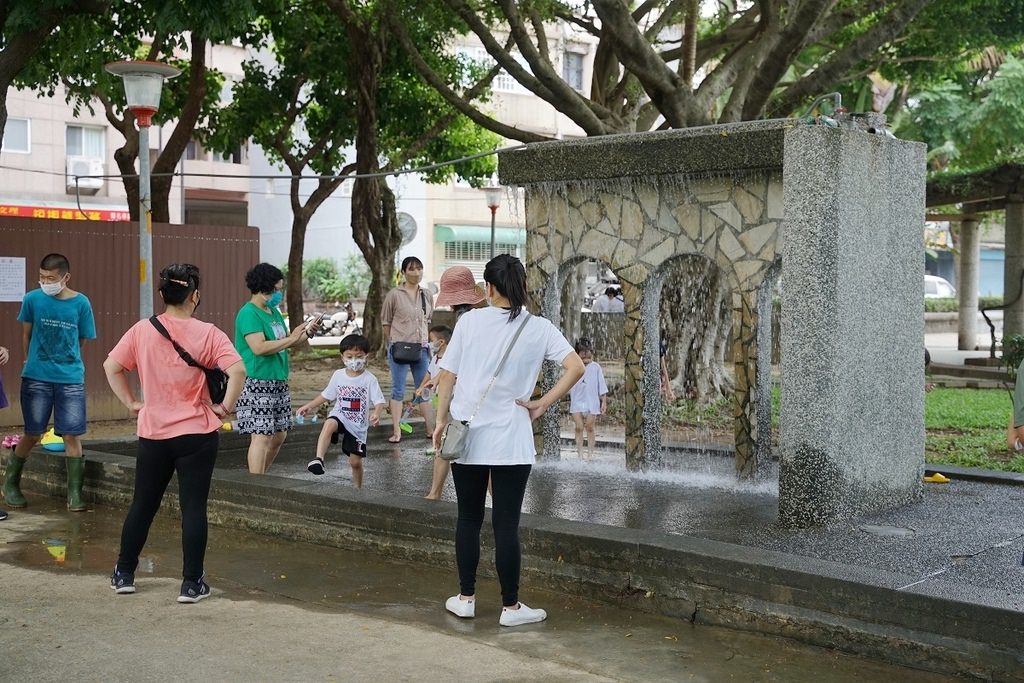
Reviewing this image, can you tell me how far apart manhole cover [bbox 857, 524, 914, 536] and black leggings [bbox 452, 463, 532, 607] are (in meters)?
2.45

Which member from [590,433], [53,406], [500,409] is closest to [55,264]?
[53,406]

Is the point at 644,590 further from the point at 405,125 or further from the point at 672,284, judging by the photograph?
the point at 405,125

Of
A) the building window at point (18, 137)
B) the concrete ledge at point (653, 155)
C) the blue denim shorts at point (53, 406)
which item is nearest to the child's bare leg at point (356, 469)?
Result: the blue denim shorts at point (53, 406)

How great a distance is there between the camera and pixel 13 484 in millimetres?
9219

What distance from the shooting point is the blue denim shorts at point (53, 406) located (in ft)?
28.8

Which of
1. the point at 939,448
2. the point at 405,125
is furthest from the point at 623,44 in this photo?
the point at 405,125

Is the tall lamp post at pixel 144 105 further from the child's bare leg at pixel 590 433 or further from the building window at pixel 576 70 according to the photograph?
the building window at pixel 576 70

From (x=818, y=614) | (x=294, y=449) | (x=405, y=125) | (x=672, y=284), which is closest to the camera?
(x=818, y=614)

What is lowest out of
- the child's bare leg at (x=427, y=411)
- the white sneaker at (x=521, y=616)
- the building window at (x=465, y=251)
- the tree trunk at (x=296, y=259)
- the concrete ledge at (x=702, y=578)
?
the white sneaker at (x=521, y=616)

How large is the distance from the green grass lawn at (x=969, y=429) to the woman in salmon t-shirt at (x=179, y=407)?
6900 millimetres

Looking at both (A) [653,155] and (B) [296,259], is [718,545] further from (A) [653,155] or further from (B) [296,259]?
(B) [296,259]

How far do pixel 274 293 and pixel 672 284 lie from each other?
25.3 ft

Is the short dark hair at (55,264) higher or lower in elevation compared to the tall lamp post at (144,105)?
lower

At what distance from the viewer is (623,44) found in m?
13.5
